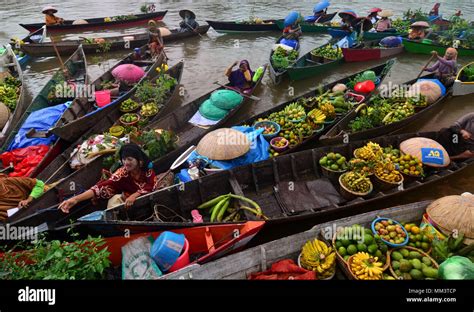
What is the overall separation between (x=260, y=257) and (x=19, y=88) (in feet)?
34.3

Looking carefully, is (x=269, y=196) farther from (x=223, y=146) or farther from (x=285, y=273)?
(x=285, y=273)

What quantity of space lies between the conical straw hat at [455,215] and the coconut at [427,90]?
5.03 m

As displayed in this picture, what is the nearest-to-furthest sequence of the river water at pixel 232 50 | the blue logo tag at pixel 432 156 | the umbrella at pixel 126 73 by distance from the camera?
the blue logo tag at pixel 432 156
the umbrella at pixel 126 73
the river water at pixel 232 50

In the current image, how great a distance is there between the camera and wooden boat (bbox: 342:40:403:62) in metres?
13.3

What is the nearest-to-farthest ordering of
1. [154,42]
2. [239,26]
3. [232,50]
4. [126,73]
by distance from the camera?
[126,73], [154,42], [232,50], [239,26]

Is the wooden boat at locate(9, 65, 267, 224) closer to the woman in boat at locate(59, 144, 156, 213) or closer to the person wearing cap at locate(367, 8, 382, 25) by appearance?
the woman in boat at locate(59, 144, 156, 213)

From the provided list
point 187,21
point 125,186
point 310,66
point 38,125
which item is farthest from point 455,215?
point 187,21

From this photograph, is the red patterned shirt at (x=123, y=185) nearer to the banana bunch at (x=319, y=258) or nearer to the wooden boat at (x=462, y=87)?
the banana bunch at (x=319, y=258)

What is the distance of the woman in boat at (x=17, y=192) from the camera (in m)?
5.38

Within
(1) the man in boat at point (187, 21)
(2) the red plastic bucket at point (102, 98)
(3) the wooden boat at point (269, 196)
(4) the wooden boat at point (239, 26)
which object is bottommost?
(3) the wooden boat at point (269, 196)

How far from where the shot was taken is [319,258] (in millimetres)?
4445

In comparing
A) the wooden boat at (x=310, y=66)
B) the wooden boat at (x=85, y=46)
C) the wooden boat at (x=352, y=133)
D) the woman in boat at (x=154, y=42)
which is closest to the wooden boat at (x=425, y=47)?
the wooden boat at (x=310, y=66)

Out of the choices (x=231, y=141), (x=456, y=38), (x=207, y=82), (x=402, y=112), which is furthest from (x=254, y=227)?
(x=456, y=38)

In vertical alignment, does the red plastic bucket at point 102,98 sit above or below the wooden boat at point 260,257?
above
